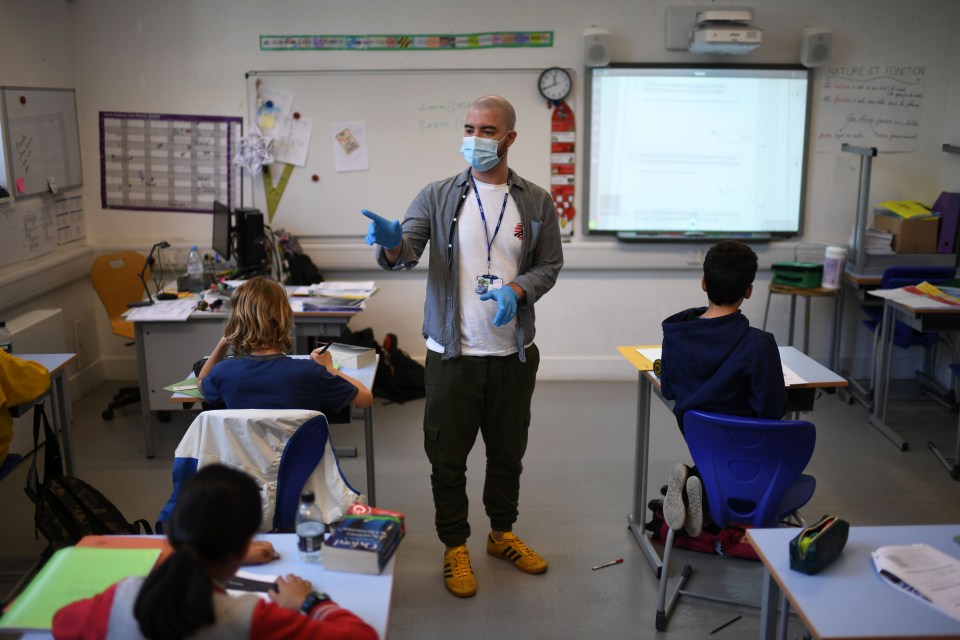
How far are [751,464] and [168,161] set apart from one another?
413 centimetres

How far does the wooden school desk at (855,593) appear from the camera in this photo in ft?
5.46

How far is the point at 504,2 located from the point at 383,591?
4162 millimetres

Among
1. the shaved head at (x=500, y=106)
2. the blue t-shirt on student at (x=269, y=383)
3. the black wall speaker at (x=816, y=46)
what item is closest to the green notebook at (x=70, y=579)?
the blue t-shirt on student at (x=269, y=383)

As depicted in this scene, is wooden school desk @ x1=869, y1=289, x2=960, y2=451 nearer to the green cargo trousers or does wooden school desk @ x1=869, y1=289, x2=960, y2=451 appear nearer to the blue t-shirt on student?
the green cargo trousers

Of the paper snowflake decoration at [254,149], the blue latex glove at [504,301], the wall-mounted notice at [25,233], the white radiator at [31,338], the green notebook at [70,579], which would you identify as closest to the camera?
the green notebook at [70,579]

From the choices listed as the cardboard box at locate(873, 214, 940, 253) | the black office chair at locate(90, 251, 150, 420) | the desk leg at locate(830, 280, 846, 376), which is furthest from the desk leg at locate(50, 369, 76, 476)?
the cardboard box at locate(873, 214, 940, 253)

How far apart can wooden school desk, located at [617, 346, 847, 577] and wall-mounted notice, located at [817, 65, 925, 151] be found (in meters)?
2.39

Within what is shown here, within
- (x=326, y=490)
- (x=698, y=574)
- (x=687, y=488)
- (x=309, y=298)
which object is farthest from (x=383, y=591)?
(x=309, y=298)

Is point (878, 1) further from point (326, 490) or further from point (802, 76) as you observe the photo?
point (326, 490)

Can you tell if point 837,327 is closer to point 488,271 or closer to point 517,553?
point 517,553

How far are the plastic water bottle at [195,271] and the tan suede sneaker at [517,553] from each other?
2.43m

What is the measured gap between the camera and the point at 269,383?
8.07ft

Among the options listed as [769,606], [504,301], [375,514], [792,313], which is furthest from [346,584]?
[792,313]

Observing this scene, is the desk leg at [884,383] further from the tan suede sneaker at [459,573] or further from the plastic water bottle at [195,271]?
the plastic water bottle at [195,271]
